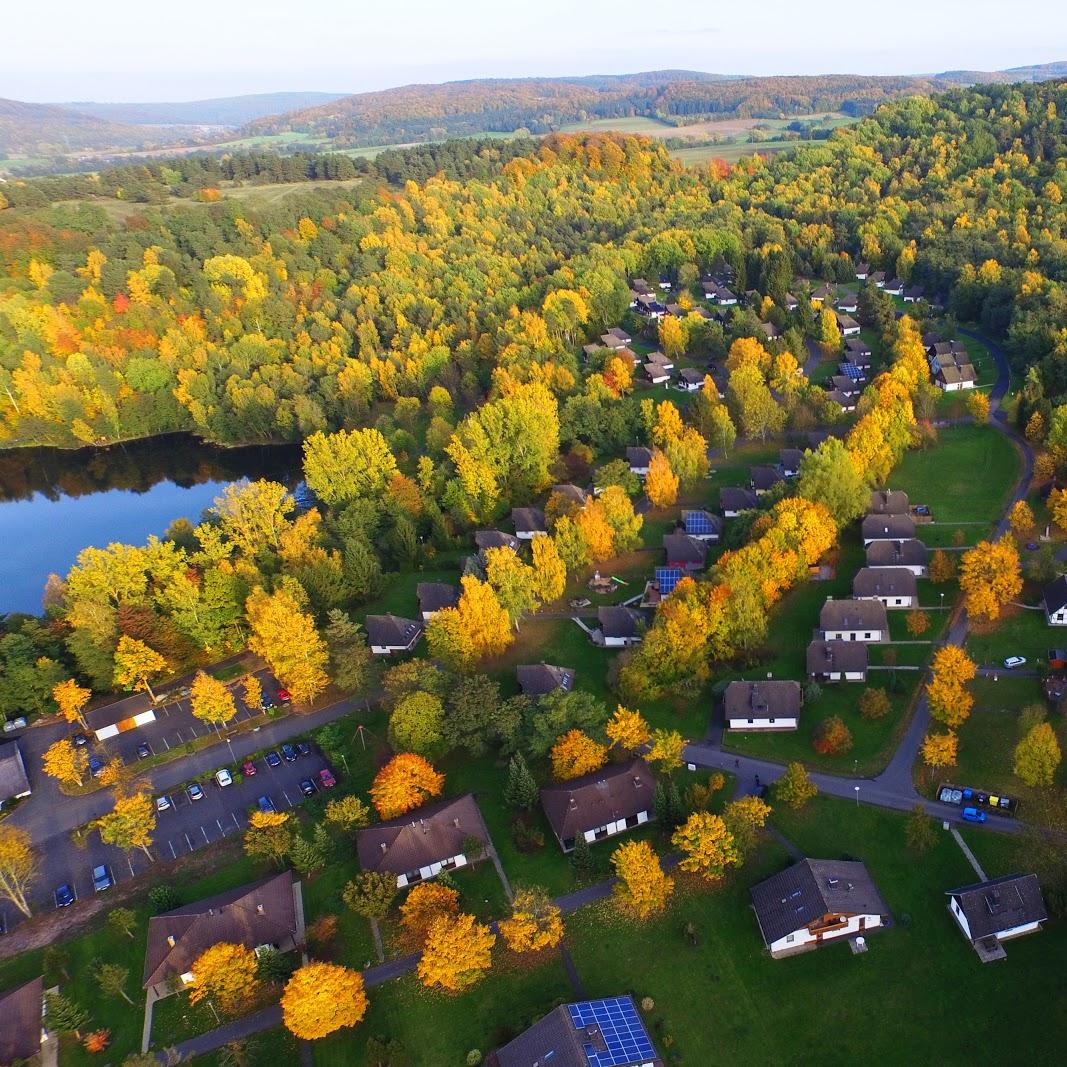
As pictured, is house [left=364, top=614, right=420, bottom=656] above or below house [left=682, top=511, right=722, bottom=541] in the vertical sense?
below

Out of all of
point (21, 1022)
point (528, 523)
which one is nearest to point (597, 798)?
point (21, 1022)

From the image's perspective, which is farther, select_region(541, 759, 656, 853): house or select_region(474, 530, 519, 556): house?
select_region(474, 530, 519, 556): house

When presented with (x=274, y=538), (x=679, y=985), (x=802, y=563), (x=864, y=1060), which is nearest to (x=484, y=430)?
(x=274, y=538)

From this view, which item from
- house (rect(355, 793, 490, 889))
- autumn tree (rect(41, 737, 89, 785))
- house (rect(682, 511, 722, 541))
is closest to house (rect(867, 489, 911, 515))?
house (rect(682, 511, 722, 541))

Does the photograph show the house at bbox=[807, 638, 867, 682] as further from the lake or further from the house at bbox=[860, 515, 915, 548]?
the lake

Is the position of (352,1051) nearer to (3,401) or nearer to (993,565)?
(993,565)

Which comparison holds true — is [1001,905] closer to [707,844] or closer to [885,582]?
[707,844]

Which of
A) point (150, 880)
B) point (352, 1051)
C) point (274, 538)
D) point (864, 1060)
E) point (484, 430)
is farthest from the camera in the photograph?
point (484, 430)
